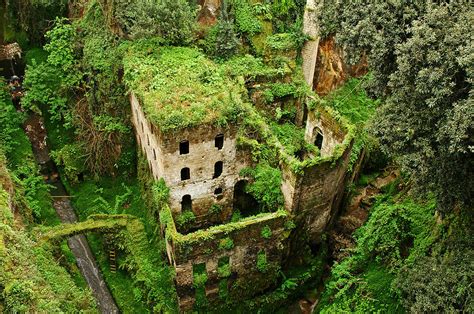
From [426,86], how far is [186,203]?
48.9ft

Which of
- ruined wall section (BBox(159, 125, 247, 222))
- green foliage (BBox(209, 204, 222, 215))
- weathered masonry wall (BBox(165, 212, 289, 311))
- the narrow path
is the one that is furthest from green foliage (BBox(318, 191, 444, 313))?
the narrow path

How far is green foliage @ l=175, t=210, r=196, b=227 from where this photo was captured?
26984mm

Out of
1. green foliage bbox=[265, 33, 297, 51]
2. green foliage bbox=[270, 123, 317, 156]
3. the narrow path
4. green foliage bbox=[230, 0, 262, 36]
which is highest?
green foliage bbox=[230, 0, 262, 36]

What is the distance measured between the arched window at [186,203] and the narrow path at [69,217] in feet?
20.2

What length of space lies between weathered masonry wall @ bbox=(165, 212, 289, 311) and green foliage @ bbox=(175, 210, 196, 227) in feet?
11.9

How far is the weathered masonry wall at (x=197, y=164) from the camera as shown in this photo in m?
24.8

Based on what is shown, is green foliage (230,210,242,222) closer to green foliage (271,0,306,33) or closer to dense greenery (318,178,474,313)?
dense greenery (318,178,474,313)

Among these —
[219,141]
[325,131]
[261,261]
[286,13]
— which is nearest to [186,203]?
[219,141]

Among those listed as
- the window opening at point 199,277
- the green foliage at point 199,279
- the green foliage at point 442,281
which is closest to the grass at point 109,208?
the window opening at point 199,277

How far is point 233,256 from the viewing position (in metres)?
23.7

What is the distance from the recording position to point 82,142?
107 feet

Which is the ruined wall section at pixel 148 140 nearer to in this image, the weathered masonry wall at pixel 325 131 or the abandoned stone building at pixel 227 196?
the abandoned stone building at pixel 227 196

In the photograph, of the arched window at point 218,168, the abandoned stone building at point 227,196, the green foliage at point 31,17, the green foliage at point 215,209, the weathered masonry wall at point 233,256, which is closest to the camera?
the weathered masonry wall at point 233,256

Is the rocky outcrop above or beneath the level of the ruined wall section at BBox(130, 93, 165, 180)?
above
